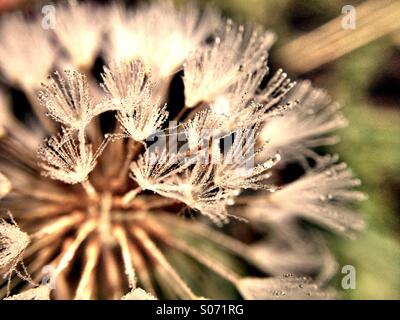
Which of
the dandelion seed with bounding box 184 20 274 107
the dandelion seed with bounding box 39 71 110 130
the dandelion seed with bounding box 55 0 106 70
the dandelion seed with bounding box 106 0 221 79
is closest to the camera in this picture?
the dandelion seed with bounding box 39 71 110 130

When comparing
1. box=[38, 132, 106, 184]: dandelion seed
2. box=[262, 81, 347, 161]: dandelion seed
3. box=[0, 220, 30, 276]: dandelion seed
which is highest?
box=[262, 81, 347, 161]: dandelion seed

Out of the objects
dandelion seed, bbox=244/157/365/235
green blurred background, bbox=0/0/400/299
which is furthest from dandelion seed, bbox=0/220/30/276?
green blurred background, bbox=0/0/400/299

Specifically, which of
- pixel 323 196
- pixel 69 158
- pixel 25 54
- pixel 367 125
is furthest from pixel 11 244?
pixel 367 125

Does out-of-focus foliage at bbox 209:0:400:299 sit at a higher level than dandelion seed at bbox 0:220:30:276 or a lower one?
higher

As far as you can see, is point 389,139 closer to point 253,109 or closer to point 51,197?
point 253,109

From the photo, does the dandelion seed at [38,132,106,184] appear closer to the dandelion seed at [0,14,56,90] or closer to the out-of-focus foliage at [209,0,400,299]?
the dandelion seed at [0,14,56,90]

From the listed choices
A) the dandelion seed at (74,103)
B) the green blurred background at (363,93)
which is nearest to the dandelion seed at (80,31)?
the green blurred background at (363,93)
